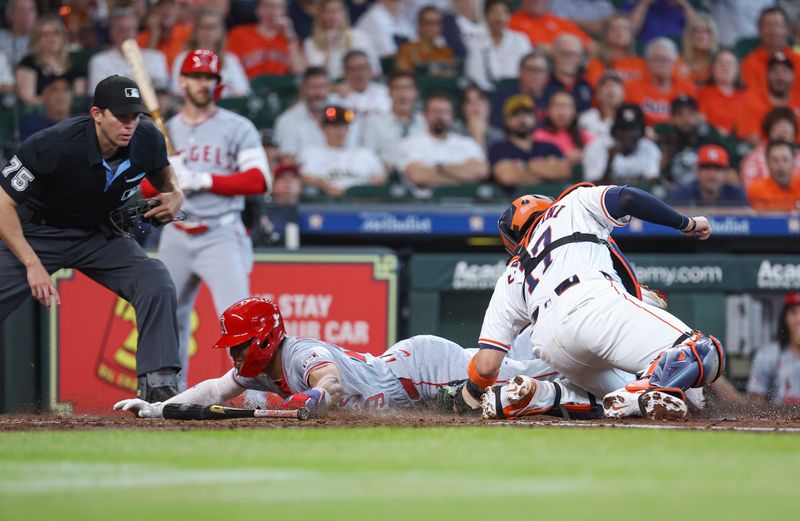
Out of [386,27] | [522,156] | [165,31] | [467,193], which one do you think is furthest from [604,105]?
[165,31]

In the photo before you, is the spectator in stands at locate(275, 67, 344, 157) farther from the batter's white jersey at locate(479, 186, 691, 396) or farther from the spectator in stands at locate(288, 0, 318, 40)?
Result: the batter's white jersey at locate(479, 186, 691, 396)

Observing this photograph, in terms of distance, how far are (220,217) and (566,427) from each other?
11.2 feet

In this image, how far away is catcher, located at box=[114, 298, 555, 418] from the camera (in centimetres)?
587

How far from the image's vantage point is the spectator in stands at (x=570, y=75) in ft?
38.1

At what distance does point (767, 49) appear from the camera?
40.1ft

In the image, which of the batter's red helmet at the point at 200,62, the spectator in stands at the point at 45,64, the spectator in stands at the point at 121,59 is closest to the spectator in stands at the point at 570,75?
the spectator in stands at the point at 121,59

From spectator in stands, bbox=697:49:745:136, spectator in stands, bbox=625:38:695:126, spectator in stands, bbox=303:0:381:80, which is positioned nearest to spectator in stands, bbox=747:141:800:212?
spectator in stands, bbox=697:49:745:136

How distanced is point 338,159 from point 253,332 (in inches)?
197

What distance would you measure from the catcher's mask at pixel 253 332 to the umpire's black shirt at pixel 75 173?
0.94m

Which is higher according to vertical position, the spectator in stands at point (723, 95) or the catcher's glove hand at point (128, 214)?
the spectator in stands at point (723, 95)

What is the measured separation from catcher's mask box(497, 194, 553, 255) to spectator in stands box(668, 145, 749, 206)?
178 inches

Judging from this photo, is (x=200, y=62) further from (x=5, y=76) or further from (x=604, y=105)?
(x=604, y=105)

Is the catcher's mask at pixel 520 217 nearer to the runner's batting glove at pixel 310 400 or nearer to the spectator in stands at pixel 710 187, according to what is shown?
the runner's batting glove at pixel 310 400

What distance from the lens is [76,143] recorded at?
19.9ft
